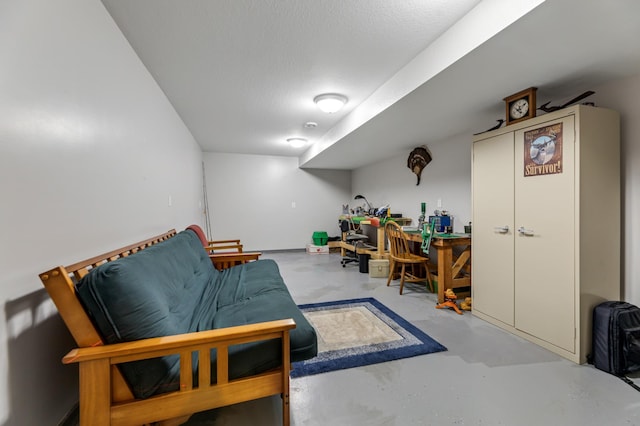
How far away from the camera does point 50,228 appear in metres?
1.08

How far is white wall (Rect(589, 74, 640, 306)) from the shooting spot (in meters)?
1.94

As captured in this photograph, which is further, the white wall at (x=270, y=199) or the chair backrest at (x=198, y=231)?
the white wall at (x=270, y=199)

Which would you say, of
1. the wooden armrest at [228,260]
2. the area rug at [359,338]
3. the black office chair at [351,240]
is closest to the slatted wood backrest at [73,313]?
the area rug at [359,338]

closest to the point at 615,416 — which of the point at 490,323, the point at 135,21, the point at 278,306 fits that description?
the point at 490,323

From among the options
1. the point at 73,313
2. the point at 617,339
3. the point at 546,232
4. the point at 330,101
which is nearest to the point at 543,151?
the point at 546,232

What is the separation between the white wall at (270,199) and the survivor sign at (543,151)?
4.80 m

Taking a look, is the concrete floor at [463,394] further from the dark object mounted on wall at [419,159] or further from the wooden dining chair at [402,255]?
the dark object mounted on wall at [419,159]

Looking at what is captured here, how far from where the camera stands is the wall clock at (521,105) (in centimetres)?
213

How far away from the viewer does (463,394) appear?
155 centimetres

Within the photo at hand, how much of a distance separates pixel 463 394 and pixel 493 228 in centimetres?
149

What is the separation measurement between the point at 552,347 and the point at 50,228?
123 inches

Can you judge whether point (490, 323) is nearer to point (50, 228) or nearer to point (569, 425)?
point (569, 425)

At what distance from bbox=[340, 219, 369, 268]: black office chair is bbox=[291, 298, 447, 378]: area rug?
6.65 feet

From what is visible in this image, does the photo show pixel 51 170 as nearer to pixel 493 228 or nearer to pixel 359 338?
pixel 359 338
